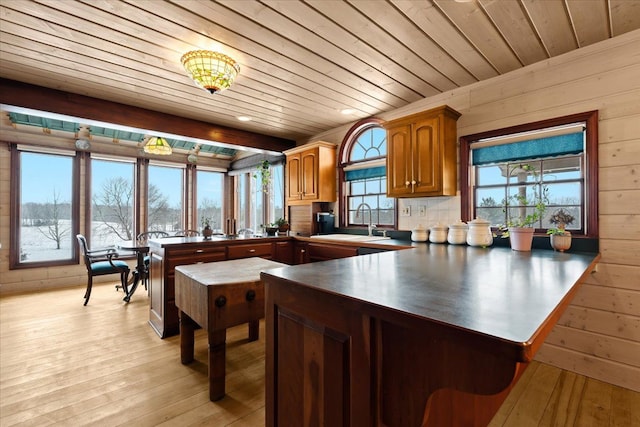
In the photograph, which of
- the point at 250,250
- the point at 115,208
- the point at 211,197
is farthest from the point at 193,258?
the point at 211,197

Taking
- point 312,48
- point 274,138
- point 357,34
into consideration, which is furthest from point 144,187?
point 357,34

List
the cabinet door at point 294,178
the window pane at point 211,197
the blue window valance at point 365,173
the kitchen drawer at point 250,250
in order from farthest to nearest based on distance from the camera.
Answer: the window pane at point 211,197 < the cabinet door at point 294,178 < the blue window valance at point 365,173 < the kitchen drawer at point 250,250

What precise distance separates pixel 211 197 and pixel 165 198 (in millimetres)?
967

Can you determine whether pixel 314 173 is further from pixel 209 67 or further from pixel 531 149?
pixel 531 149

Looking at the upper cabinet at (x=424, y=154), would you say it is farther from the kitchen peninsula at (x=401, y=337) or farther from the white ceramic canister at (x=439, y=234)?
the kitchen peninsula at (x=401, y=337)

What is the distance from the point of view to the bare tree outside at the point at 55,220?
4.68 meters

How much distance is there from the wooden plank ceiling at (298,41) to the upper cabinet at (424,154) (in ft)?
1.14

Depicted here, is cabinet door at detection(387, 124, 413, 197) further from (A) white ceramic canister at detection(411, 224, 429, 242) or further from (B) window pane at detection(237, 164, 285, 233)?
(B) window pane at detection(237, 164, 285, 233)

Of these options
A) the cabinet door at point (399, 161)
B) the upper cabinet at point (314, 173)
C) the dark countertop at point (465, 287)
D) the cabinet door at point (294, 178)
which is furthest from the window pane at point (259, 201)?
the dark countertop at point (465, 287)

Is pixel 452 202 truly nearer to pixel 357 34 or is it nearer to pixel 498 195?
pixel 498 195

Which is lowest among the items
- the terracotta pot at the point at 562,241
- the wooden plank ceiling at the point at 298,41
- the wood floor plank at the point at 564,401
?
the wood floor plank at the point at 564,401

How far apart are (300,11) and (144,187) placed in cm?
504

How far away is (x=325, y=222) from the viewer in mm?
4203

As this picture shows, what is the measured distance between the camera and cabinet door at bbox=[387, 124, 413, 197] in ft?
9.92
